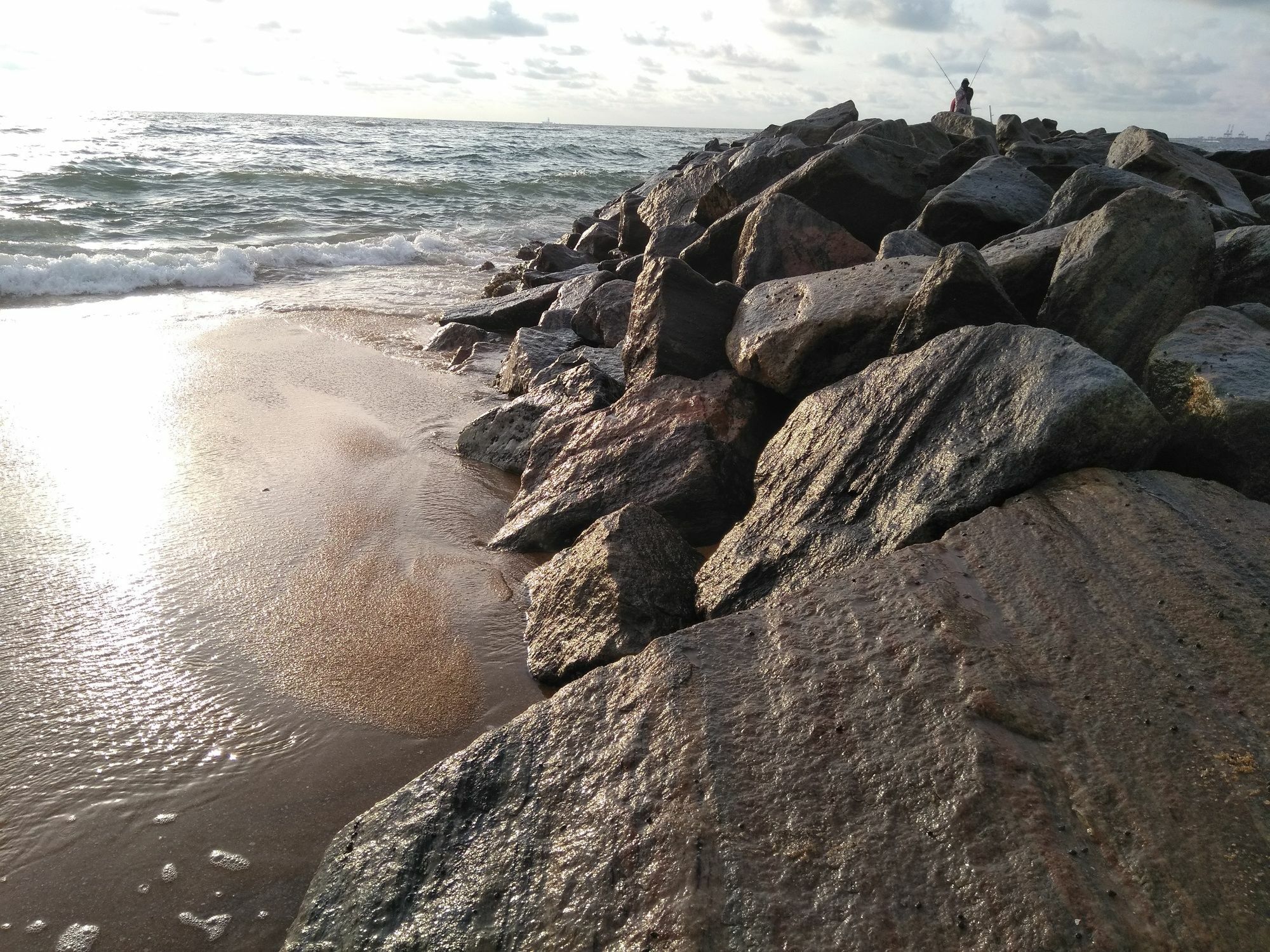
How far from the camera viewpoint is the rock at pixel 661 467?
4402 millimetres

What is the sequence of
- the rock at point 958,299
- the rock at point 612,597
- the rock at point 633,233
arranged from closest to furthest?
the rock at point 612,597
the rock at point 958,299
the rock at point 633,233

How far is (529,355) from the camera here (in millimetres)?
7180

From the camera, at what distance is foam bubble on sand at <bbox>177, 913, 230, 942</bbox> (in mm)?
2535

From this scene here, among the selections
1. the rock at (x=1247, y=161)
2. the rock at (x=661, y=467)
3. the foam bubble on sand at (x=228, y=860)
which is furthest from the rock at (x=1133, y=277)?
the rock at (x=1247, y=161)

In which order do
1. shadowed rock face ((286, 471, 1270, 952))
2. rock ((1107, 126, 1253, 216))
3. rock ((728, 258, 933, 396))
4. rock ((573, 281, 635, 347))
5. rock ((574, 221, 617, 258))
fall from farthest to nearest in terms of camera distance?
rock ((574, 221, 617, 258)) → rock ((1107, 126, 1253, 216)) → rock ((573, 281, 635, 347)) → rock ((728, 258, 933, 396)) → shadowed rock face ((286, 471, 1270, 952))

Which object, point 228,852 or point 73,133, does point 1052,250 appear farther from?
point 73,133

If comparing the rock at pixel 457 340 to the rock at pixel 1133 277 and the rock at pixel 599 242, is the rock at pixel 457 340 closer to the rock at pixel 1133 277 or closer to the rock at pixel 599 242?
the rock at pixel 599 242

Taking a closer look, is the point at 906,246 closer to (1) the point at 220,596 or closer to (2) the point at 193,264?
(1) the point at 220,596

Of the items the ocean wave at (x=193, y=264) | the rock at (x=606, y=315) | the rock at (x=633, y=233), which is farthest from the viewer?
the rock at (x=633, y=233)

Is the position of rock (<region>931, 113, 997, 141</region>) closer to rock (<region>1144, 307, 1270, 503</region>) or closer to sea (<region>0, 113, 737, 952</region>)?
sea (<region>0, 113, 737, 952</region>)

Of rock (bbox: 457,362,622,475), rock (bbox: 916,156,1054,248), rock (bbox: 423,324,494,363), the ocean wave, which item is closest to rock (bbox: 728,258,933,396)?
rock (bbox: 457,362,622,475)

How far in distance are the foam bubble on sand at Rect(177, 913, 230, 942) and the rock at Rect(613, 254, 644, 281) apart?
6.75 m

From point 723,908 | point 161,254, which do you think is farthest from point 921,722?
point 161,254

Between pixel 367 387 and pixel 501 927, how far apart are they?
18.2 feet
